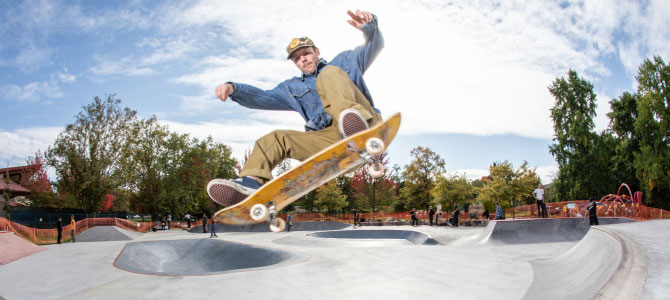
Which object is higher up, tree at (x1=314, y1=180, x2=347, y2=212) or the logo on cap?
the logo on cap

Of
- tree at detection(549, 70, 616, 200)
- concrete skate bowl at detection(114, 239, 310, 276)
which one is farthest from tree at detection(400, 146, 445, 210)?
concrete skate bowl at detection(114, 239, 310, 276)

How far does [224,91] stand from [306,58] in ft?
2.77

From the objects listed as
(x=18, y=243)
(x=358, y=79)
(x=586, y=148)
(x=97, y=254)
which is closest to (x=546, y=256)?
(x=358, y=79)

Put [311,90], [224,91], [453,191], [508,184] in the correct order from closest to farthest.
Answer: [224,91] → [311,90] → [508,184] → [453,191]

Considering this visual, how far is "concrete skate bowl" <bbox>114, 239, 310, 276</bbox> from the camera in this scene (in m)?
12.6

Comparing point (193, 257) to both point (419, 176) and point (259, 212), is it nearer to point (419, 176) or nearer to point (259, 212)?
point (259, 212)

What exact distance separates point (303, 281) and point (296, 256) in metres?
3.06

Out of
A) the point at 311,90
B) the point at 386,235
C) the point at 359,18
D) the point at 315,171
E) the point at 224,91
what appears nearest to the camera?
the point at 359,18

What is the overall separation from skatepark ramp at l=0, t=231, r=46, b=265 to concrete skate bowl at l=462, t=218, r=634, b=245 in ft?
56.8

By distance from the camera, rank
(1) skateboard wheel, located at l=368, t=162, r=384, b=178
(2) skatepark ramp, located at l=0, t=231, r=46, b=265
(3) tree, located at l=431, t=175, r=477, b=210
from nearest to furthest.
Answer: (1) skateboard wheel, located at l=368, t=162, r=384, b=178 → (2) skatepark ramp, located at l=0, t=231, r=46, b=265 → (3) tree, located at l=431, t=175, r=477, b=210

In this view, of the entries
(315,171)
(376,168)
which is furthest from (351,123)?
(315,171)

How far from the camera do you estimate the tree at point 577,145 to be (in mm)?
40750

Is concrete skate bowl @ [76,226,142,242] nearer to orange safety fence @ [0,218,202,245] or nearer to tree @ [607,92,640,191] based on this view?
orange safety fence @ [0,218,202,245]

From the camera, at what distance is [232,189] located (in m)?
3.37
